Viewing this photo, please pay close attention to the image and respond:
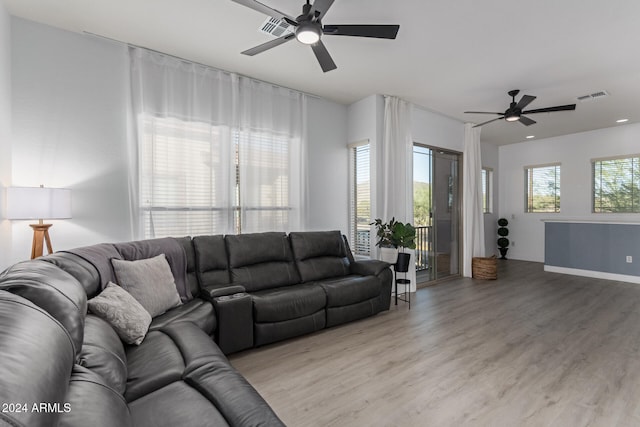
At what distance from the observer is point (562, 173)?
6781 mm

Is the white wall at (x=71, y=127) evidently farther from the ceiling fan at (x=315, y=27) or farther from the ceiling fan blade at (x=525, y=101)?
the ceiling fan blade at (x=525, y=101)

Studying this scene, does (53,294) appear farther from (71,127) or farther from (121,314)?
(71,127)

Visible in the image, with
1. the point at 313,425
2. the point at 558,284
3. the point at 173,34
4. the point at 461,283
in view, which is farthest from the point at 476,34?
the point at 558,284

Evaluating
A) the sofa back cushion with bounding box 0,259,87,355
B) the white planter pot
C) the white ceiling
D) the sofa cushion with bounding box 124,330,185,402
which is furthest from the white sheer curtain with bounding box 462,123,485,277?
the sofa back cushion with bounding box 0,259,87,355

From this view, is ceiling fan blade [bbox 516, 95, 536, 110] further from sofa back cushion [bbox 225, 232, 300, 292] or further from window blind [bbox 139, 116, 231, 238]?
window blind [bbox 139, 116, 231, 238]

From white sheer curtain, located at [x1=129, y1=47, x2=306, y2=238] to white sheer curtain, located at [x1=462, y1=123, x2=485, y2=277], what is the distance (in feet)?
10.8

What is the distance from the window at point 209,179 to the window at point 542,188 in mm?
6333

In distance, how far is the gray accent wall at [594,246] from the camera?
5.32 m

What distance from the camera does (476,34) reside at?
114 inches

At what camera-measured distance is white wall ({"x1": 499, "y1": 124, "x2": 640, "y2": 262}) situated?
19.9 feet

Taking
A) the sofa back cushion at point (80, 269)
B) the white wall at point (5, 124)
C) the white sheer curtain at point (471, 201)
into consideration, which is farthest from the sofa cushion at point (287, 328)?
the white sheer curtain at point (471, 201)

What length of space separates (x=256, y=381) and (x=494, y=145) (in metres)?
7.83

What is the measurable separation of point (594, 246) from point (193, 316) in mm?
6908

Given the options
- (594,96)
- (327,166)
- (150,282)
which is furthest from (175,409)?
(594,96)
